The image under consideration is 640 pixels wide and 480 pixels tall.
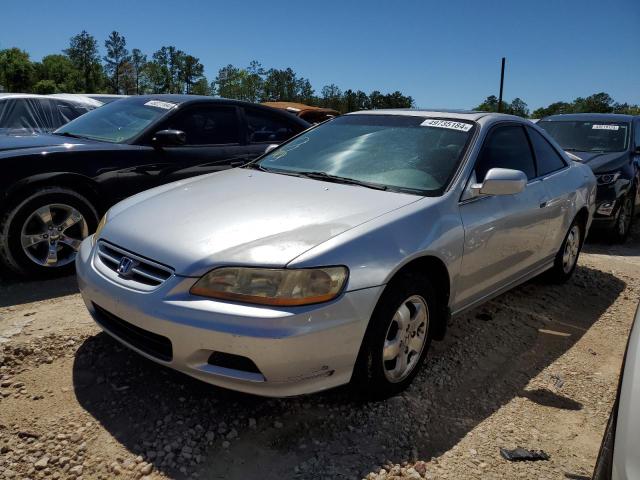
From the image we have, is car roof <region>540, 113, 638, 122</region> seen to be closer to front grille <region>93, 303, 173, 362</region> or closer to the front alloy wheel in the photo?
the front alloy wheel

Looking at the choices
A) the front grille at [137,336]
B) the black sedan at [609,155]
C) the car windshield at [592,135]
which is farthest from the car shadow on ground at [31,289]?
the car windshield at [592,135]

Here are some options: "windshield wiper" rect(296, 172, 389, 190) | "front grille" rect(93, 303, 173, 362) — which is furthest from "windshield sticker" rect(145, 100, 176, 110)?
"front grille" rect(93, 303, 173, 362)

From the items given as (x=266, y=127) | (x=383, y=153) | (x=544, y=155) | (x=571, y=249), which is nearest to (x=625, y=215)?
(x=571, y=249)

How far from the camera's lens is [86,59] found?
7144 centimetres

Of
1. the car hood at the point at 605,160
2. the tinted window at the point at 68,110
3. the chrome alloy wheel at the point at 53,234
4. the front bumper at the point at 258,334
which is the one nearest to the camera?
the front bumper at the point at 258,334

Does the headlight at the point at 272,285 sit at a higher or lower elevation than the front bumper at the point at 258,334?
higher

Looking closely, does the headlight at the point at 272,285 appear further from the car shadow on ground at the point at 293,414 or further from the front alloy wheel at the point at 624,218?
the front alloy wheel at the point at 624,218

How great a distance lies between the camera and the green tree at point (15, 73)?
5856 cm

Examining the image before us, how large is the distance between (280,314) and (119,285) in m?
0.82

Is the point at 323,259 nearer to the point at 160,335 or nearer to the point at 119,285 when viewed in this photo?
the point at 160,335

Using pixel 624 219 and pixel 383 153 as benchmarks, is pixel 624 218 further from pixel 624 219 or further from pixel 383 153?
pixel 383 153

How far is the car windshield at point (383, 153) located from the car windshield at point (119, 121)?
1.62 meters

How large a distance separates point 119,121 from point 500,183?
3597mm

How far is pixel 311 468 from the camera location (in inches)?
84.3
